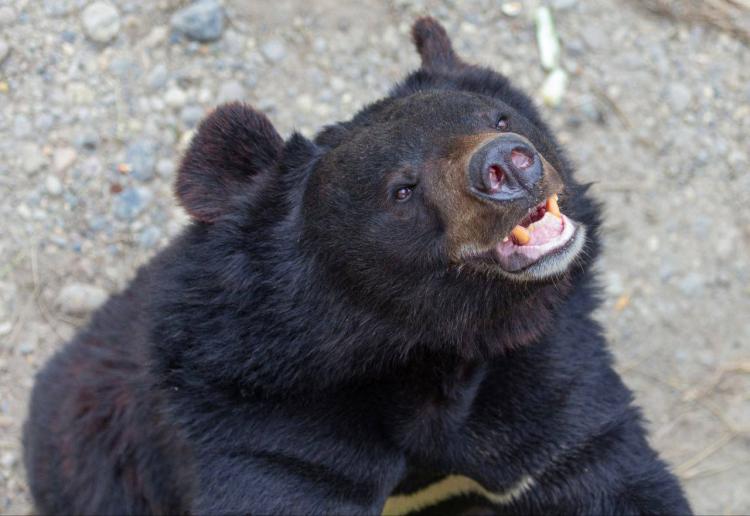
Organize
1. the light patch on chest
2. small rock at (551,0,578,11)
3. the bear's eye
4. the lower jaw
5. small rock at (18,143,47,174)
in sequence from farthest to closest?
1. small rock at (551,0,578,11)
2. small rock at (18,143,47,174)
3. the light patch on chest
4. the bear's eye
5. the lower jaw

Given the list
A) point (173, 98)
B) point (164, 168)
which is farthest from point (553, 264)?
point (173, 98)

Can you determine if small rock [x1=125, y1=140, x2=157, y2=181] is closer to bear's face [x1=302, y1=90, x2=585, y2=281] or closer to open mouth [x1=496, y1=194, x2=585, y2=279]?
bear's face [x1=302, y1=90, x2=585, y2=281]

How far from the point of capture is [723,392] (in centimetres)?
528

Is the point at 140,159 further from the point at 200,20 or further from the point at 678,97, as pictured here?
the point at 678,97

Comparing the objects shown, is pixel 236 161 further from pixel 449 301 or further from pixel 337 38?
pixel 337 38

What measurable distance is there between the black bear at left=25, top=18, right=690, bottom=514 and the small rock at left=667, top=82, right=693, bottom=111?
7.44ft

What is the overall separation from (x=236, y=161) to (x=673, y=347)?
9.31 ft

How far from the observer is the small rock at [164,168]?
203 inches

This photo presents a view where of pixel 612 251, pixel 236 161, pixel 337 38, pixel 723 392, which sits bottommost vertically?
pixel 723 392

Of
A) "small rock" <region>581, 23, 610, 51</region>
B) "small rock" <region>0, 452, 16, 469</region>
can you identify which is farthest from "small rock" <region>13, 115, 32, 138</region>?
"small rock" <region>581, 23, 610, 51</region>

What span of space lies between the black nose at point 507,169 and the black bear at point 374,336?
0.61 ft

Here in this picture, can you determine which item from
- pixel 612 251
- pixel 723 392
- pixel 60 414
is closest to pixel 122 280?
pixel 60 414

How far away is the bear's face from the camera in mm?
2828

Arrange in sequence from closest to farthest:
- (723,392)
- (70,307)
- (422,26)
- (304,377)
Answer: (304,377), (422,26), (70,307), (723,392)
